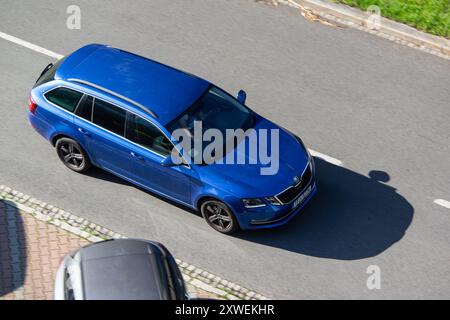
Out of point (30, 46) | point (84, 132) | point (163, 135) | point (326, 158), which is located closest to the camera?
point (163, 135)

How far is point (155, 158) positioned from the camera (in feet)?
37.9

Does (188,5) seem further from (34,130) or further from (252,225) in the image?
(252,225)

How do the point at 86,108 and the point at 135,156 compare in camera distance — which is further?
the point at 86,108

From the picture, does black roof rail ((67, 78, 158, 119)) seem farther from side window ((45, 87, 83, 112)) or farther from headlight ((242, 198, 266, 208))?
headlight ((242, 198, 266, 208))

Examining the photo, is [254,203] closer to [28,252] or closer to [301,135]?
[301,135]

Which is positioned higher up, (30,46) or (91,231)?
(30,46)

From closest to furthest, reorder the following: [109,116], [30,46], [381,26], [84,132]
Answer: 1. [109,116]
2. [84,132]
3. [30,46]
4. [381,26]

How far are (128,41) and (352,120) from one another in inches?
184

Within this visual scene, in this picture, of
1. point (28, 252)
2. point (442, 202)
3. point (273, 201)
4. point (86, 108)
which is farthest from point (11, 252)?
point (442, 202)

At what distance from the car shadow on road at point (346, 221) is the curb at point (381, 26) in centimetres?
367

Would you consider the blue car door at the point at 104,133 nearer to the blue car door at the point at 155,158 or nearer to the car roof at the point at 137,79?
the blue car door at the point at 155,158

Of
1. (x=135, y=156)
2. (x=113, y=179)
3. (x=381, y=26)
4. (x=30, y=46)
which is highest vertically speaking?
(x=381, y=26)

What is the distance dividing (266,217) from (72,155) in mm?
3427

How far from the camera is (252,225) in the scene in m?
11.5
